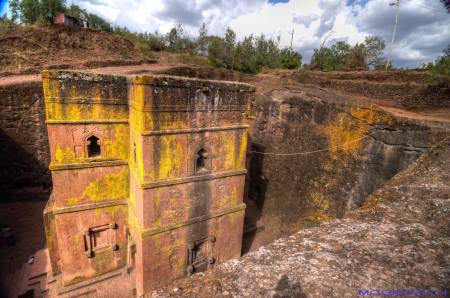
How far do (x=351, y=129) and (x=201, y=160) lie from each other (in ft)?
16.7

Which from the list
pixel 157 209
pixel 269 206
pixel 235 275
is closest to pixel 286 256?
pixel 235 275

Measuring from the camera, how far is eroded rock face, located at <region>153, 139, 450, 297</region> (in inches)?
62.6

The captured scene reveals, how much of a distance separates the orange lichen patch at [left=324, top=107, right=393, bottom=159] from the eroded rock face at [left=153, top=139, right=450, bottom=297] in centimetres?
535

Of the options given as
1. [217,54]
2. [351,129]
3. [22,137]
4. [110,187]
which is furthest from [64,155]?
[217,54]

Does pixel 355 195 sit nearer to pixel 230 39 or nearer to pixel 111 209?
pixel 111 209

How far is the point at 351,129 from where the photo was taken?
7.89 meters

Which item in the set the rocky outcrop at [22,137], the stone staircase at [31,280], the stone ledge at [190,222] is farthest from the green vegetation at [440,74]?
the rocky outcrop at [22,137]

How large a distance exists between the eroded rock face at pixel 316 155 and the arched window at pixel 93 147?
262 inches

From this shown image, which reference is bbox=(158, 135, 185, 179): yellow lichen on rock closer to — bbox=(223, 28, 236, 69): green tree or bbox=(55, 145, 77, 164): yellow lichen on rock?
bbox=(55, 145, 77, 164): yellow lichen on rock

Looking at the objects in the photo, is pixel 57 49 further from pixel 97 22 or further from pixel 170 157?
pixel 97 22

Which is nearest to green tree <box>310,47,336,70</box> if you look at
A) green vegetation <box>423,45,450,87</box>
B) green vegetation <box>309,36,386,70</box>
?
green vegetation <box>309,36,386,70</box>

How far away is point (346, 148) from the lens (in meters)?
7.99

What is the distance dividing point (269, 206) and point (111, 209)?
6.89 meters

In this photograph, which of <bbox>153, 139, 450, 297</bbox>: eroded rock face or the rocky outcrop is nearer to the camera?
<bbox>153, 139, 450, 297</bbox>: eroded rock face
